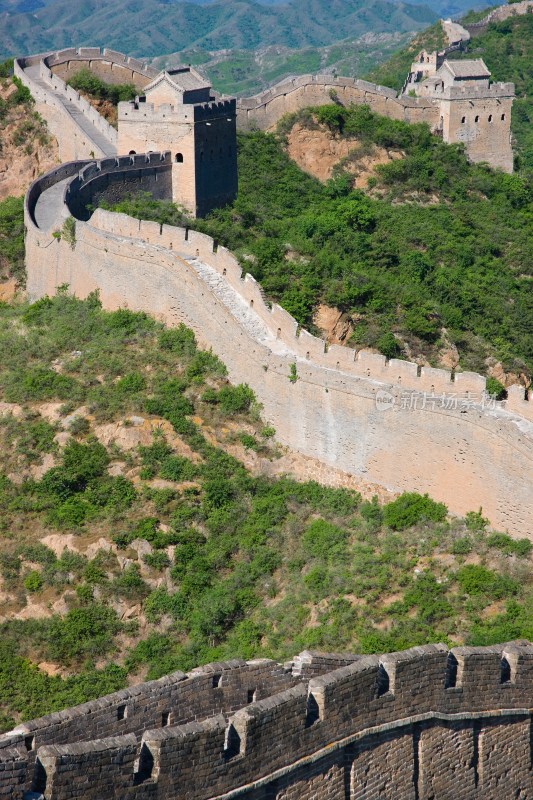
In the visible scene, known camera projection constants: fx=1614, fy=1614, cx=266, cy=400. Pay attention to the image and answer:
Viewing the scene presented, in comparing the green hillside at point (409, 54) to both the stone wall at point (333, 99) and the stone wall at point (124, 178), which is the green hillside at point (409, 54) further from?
the stone wall at point (124, 178)

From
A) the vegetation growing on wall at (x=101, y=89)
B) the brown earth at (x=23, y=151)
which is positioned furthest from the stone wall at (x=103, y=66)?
the brown earth at (x=23, y=151)

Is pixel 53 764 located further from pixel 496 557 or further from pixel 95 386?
pixel 95 386

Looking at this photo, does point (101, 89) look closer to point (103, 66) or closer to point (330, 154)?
point (103, 66)

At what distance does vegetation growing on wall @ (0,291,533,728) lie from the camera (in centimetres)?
2423

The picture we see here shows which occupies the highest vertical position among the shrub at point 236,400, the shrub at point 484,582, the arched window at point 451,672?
the arched window at point 451,672

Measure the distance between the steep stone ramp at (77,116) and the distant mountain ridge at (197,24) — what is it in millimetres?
109450

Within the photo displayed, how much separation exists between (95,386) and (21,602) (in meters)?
5.51

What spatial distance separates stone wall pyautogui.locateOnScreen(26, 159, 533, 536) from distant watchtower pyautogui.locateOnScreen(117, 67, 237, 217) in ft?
10.6

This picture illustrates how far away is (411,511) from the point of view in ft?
85.8

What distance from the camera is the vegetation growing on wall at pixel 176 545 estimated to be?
24234mm

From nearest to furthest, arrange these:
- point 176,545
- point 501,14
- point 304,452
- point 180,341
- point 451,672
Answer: point 451,672 → point 176,545 → point 304,452 → point 180,341 → point 501,14

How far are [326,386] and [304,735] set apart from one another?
14.6 m

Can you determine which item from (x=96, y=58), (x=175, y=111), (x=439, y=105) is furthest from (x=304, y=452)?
(x=96, y=58)

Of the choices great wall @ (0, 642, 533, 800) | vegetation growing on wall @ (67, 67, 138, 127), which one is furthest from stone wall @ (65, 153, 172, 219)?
great wall @ (0, 642, 533, 800)
